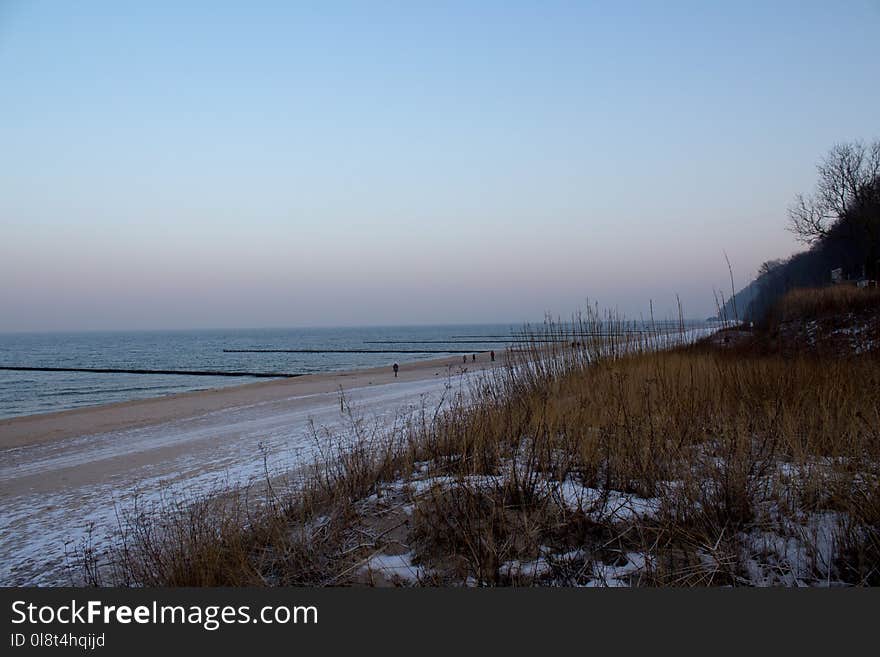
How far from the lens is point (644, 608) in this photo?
8.11ft

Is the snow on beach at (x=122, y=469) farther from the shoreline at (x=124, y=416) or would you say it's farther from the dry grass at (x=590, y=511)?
the shoreline at (x=124, y=416)

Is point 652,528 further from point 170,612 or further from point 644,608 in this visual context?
point 170,612

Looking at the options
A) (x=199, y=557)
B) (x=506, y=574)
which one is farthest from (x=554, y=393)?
(x=199, y=557)

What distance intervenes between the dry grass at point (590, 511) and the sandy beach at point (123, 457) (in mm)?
805

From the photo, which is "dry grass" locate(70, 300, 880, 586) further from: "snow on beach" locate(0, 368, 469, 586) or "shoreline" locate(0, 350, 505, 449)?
"shoreline" locate(0, 350, 505, 449)

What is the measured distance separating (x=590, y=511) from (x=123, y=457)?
9194mm

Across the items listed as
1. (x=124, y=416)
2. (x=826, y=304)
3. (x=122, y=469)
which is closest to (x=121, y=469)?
(x=122, y=469)

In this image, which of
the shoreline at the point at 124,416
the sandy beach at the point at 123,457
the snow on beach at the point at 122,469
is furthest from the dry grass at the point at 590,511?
the shoreline at the point at 124,416

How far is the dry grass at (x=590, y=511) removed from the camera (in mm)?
2912

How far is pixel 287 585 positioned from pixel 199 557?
668mm

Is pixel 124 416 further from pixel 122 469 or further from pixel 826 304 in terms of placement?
pixel 826 304

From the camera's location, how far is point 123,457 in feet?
31.0

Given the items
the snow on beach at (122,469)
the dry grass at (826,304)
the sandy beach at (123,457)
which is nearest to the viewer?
the snow on beach at (122,469)

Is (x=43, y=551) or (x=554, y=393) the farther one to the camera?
(x=554, y=393)
